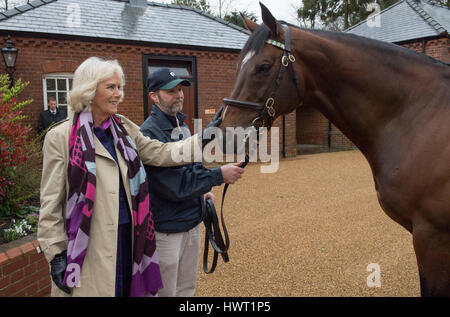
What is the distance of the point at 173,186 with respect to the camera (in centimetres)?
211

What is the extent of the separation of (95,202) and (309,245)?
3489mm

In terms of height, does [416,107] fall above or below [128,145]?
above

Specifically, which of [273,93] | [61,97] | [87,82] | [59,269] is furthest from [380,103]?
[61,97]

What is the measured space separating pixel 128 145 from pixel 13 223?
2.39 m

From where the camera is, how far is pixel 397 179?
195cm

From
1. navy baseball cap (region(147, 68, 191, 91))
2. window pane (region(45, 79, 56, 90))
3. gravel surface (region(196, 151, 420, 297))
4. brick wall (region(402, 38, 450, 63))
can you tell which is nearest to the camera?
navy baseball cap (region(147, 68, 191, 91))

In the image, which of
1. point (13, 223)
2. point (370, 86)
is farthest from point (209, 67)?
point (370, 86)

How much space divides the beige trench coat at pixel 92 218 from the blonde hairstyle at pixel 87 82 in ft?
0.48

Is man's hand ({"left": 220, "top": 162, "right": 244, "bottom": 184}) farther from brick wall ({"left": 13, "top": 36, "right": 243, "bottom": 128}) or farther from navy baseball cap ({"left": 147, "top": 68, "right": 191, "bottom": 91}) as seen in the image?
brick wall ({"left": 13, "top": 36, "right": 243, "bottom": 128})

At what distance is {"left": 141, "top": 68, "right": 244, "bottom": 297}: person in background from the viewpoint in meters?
2.12

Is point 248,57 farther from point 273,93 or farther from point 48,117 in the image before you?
point 48,117

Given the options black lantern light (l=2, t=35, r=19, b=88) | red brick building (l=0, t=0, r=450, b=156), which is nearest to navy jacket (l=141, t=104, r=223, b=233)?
black lantern light (l=2, t=35, r=19, b=88)

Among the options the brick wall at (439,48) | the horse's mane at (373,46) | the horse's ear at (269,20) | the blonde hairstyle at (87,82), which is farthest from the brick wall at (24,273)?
the brick wall at (439,48)
